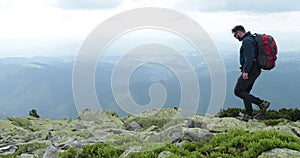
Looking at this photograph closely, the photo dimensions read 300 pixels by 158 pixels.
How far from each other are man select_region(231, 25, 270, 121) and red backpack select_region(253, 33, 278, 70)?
186 millimetres

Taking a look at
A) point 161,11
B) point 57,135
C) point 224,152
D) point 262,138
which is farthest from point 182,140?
point 57,135

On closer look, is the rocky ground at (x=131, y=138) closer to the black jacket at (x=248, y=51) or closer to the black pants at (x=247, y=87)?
the black pants at (x=247, y=87)

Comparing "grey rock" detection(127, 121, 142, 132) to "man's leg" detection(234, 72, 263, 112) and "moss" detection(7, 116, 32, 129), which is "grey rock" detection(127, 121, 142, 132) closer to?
"moss" detection(7, 116, 32, 129)

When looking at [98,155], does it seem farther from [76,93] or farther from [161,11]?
[161,11]

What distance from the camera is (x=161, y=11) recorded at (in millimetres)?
11969

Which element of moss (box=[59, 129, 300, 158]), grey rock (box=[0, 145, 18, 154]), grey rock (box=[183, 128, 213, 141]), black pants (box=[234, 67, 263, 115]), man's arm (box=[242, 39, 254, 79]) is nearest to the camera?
moss (box=[59, 129, 300, 158])

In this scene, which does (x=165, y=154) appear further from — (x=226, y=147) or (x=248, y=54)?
(x=248, y=54)

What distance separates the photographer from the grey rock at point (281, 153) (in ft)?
25.1

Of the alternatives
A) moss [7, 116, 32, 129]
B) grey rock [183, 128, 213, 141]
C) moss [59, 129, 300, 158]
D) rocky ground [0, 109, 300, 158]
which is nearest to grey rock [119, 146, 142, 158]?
rocky ground [0, 109, 300, 158]

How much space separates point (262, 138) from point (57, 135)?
7.76 m

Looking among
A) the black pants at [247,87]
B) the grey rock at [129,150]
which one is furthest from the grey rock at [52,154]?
the black pants at [247,87]

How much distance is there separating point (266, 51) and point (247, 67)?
2.83 feet

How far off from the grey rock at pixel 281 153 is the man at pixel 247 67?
4.66m

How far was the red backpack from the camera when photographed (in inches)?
470
